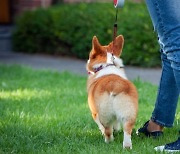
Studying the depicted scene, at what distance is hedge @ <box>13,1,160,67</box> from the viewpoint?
1093 centimetres

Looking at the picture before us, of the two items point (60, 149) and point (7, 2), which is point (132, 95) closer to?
point (60, 149)

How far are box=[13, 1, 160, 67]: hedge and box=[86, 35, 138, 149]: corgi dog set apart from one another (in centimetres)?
519

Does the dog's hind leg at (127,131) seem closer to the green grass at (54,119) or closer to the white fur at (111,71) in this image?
the green grass at (54,119)

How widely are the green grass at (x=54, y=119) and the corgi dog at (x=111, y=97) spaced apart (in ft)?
0.54

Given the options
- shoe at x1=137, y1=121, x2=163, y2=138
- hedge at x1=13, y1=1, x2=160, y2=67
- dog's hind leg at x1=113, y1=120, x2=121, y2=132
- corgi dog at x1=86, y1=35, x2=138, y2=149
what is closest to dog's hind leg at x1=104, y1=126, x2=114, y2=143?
corgi dog at x1=86, y1=35, x2=138, y2=149

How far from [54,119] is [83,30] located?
6.33 metres

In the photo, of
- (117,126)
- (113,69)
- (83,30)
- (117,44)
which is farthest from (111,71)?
(83,30)

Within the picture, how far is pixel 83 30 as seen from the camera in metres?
12.1

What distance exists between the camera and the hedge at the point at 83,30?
10930 millimetres

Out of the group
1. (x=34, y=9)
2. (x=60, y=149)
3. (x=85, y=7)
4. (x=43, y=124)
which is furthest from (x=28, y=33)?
(x=60, y=149)

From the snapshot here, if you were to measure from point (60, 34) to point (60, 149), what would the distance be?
816 centimetres

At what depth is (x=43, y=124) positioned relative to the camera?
5.63 m

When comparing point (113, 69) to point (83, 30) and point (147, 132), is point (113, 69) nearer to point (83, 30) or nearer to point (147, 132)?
point (147, 132)

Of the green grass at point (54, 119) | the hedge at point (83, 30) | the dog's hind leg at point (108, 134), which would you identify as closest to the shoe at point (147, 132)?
the green grass at point (54, 119)
